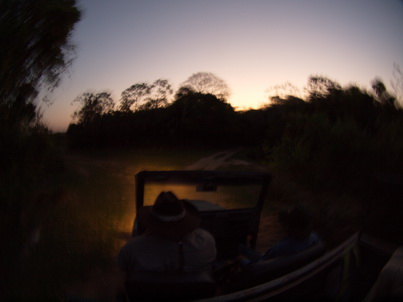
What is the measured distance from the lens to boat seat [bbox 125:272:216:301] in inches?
59.5

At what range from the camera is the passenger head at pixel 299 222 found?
2355mm

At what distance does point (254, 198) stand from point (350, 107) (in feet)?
26.5

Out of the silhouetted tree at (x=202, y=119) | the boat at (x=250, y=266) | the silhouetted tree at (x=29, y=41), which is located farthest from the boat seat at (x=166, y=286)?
the silhouetted tree at (x=202, y=119)

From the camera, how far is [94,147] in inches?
575

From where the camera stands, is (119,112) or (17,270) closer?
(17,270)

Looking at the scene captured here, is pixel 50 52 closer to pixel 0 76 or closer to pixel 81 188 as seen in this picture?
pixel 0 76

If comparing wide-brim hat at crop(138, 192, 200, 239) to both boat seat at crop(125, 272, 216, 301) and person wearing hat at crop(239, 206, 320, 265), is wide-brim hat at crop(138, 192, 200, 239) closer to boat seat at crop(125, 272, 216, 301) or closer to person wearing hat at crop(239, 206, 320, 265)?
boat seat at crop(125, 272, 216, 301)

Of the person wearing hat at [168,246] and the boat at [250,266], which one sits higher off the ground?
the person wearing hat at [168,246]

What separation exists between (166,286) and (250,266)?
2.11 ft

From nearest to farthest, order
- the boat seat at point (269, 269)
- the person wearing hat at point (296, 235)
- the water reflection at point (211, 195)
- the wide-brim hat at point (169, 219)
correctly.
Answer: the boat seat at point (269, 269) < the wide-brim hat at point (169, 219) < the person wearing hat at point (296, 235) < the water reflection at point (211, 195)

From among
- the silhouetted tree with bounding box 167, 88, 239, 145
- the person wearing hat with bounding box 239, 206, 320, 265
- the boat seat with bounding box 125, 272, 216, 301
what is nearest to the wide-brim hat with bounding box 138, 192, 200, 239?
the boat seat with bounding box 125, 272, 216, 301

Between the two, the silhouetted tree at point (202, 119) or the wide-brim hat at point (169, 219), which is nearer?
the wide-brim hat at point (169, 219)

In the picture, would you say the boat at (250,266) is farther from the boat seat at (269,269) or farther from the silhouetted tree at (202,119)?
the silhouetted tree at (202,119)

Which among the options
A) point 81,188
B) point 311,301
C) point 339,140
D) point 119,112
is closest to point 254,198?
point 311,301
